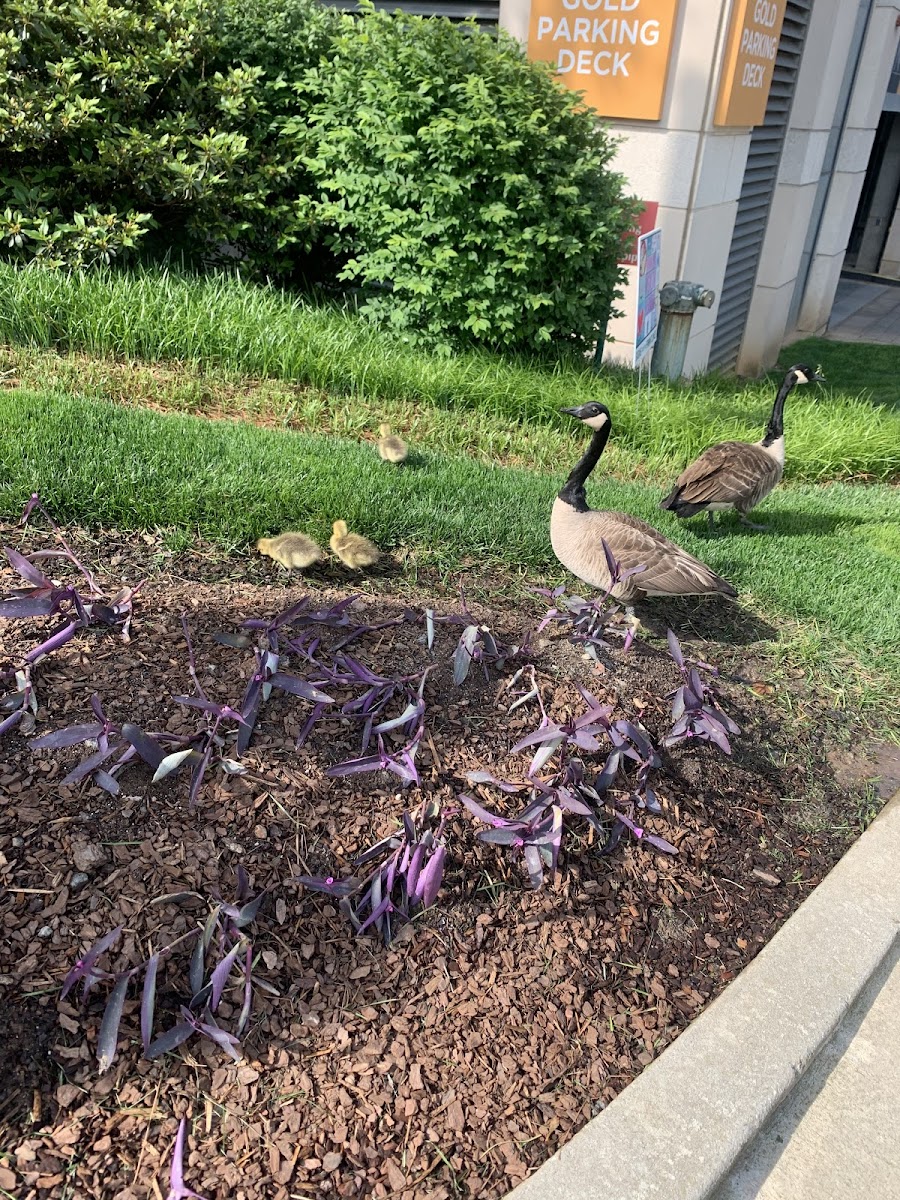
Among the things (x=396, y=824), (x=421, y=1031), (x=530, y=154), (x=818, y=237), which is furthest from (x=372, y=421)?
(x=818, y=237)

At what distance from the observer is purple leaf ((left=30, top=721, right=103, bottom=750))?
2.52 meters

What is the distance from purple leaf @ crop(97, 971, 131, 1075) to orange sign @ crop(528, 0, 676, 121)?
8.60m

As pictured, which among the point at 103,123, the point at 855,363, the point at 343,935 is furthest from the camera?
the point at 855,363

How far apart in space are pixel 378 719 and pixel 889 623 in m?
2.83

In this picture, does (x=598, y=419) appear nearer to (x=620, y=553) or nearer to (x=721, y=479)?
(x=620, y=553)

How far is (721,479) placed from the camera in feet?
16.2

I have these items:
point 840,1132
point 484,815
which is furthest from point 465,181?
point 840,1132

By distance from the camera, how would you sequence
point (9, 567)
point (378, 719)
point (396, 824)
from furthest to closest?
point (9, 567), point (378, 719), point (396, 824)

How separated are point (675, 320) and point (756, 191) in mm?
4523

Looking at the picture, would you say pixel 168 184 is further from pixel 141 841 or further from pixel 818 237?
pixel 818 237

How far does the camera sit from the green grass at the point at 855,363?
10.6 meters

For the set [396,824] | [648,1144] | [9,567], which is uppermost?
[9,567]

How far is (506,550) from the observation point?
441 cm

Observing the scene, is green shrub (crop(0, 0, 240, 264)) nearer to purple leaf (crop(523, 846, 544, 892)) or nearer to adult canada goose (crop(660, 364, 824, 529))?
adult canada goose (crop(660, 364, 824, 529))
